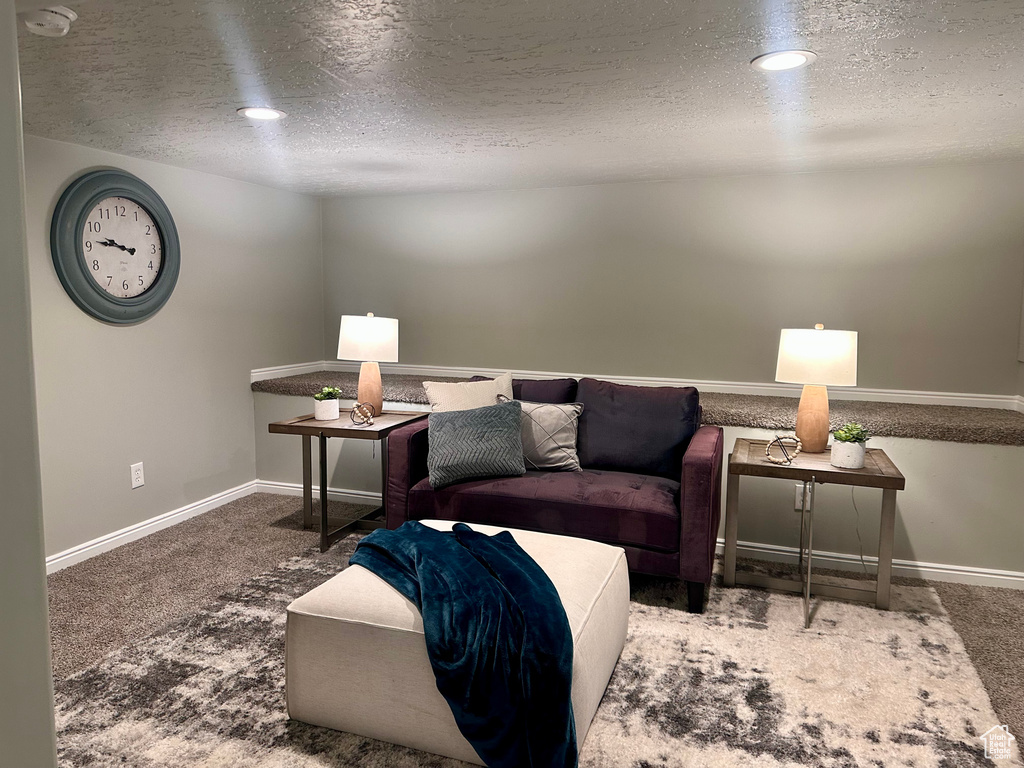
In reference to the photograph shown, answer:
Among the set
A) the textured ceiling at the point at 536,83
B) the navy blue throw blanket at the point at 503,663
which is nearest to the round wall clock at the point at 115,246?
the textured ceiling at the point at 536,83

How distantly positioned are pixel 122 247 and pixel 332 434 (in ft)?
4.72

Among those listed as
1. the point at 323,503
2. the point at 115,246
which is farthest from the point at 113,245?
the point at 323,503

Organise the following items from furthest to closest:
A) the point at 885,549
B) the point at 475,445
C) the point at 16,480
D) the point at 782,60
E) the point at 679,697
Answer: the point at 475,445
the point at 885,549
the point at 679,697
the point at 782,60
the point at 16,480

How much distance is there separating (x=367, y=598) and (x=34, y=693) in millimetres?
1605

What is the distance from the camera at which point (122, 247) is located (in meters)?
3.65

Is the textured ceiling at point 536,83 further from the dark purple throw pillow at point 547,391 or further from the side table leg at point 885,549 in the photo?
the side table leg at point 885,549

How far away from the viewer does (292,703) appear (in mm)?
2186

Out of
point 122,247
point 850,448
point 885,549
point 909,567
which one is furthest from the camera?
point 122,247

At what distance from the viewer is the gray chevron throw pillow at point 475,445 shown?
3395 mm

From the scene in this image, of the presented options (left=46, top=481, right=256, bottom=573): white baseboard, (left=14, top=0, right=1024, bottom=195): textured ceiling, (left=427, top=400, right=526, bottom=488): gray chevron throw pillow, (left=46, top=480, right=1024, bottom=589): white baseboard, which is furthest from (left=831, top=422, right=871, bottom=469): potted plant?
(left=46, top=481, right=256, bottom=573): white baseboard

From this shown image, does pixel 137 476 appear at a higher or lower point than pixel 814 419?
lower

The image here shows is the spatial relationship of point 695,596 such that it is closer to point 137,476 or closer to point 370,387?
point 370,387

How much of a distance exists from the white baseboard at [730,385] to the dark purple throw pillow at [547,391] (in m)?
0.77

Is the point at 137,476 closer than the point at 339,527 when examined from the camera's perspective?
Yes
